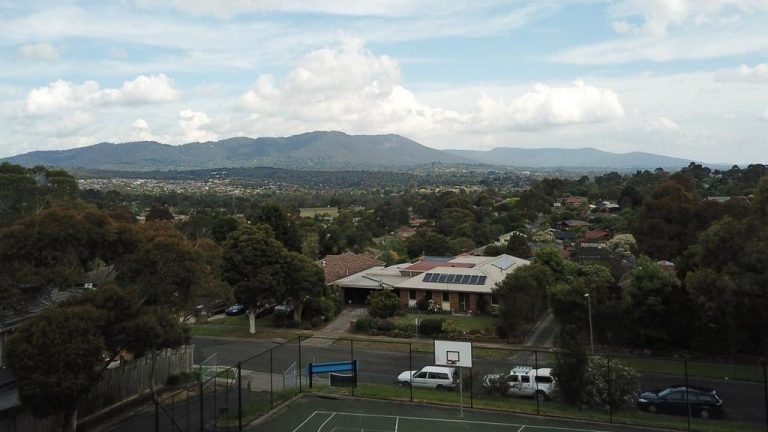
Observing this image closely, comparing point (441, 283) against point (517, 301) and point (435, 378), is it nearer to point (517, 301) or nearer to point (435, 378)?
point (517, 301)

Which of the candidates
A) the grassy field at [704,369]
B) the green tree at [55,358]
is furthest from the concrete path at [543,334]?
the green tree at [55,358]

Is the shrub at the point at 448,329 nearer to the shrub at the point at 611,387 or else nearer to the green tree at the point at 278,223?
the shrub at the point at 611,387

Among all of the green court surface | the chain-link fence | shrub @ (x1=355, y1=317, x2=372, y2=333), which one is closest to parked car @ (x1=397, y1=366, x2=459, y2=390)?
the chain-link fence

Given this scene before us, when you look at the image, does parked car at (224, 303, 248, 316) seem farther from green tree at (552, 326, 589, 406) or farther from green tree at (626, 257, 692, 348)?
green tree at (552, 326, 589, 406)

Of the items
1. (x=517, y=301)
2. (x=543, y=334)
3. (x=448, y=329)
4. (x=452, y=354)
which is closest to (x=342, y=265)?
(x=448, y=329)

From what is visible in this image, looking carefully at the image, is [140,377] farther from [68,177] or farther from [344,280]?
[68,177]
